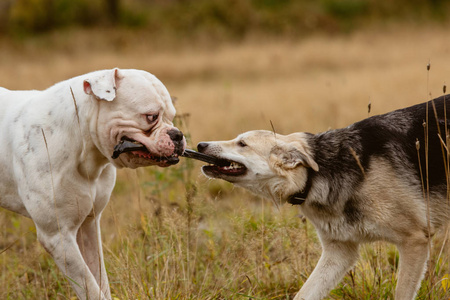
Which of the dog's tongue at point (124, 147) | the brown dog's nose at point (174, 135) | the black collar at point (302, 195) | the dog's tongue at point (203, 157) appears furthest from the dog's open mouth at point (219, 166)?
the dog's tongue at point (124, 147)

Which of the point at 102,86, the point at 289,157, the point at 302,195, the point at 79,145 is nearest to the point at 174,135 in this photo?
the point at 102,86

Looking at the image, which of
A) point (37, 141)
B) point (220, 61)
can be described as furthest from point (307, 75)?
point (37, 141)

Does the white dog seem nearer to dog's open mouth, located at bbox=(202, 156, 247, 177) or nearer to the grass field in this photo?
the grass field

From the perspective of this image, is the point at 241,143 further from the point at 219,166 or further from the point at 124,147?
the point at 124,147

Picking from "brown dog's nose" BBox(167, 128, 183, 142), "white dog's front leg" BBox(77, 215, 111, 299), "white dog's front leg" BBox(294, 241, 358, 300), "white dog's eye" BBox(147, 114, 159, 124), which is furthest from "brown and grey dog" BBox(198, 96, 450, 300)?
"white dog's front leg" BBox(77, 215, 111, 299)

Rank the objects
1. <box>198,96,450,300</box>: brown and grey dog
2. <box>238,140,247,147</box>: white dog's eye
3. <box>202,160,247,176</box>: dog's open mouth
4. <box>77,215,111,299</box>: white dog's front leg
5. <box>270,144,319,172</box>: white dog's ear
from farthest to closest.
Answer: <box>238,140,247,147</box>: white dog's eye → <box>202,160,247,176</box>: dog's open mouth → <box>270,144,319,172</box>: white dog's ear → <box>77,215,111,299</box>: white dog's front leg → <box>198,96,450,300</box>: brown and grey dog

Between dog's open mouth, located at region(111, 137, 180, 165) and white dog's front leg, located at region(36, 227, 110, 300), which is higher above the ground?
dog's open mouth, located at region(111, 137, 180, 165)

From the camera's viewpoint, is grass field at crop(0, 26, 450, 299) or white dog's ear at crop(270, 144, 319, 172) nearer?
white dog's ear at crop(270, 144, 319, 172)

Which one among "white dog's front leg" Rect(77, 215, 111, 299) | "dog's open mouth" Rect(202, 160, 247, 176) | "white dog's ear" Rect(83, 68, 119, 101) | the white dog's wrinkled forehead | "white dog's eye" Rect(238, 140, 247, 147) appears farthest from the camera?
"white dog's eye" Rect(238, 140, 247, 147)

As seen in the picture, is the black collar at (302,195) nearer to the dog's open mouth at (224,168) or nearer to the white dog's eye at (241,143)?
the dog's open mouth at (224,168)

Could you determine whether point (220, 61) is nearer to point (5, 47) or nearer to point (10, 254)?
point (5, 47)

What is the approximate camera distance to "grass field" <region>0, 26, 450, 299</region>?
4793mm

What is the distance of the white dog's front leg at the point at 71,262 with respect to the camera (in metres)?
4.12

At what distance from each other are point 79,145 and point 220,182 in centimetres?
419
